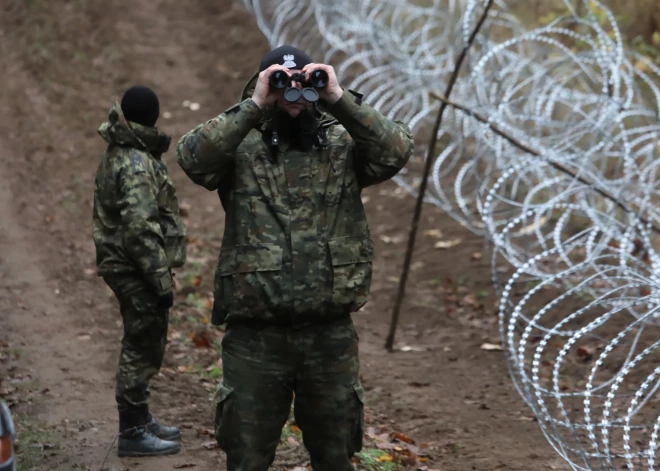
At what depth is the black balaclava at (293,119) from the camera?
343 centimetres

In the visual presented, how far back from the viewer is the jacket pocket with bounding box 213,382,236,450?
341 centimetres

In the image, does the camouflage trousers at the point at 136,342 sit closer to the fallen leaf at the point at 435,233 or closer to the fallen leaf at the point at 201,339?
the fallen leaf at the point at 201,339

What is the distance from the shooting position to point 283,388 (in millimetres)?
3445

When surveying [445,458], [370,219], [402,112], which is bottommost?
[445,458]

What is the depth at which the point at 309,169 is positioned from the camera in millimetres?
3441

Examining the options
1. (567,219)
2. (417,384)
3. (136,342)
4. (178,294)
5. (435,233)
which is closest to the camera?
(136,342)

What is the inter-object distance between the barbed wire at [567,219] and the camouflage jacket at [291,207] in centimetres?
118

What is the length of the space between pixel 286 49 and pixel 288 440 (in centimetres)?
243

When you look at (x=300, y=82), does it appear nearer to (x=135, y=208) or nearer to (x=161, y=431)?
(x=135, y=208)

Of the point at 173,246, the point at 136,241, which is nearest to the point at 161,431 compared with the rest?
the point at 173,246

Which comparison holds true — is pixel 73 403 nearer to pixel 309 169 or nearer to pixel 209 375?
pixel 209 375

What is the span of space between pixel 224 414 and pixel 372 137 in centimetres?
117

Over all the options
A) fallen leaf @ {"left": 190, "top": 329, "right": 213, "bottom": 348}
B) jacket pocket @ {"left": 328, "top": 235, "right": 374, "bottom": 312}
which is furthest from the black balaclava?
fallen leaf @ {"left": 190, "top": 329, "right": 213, "bottom": 348}

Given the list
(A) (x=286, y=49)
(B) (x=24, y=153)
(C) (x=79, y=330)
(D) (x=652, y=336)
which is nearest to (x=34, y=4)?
(B) (x=24, y=153)
